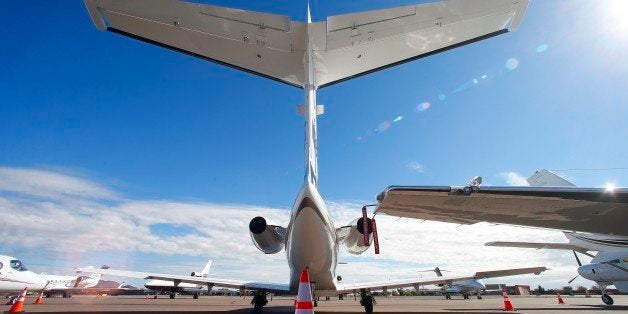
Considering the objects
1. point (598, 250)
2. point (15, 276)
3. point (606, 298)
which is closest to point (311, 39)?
point (598, 250)

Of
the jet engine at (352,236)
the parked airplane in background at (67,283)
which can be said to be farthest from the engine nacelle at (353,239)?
the parked airplane in background at (67,283)

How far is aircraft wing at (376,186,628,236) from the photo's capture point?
19.3 ft

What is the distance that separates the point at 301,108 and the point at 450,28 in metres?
3.53

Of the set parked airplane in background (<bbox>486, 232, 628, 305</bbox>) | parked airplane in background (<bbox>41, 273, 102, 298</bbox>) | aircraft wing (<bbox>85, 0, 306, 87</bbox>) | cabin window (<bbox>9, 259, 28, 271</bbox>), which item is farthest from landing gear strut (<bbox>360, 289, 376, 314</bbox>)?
parked airplane in background (<bbox>41, 273, 102, 298</bbox>)

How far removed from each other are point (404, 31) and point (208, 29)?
12.4 feet

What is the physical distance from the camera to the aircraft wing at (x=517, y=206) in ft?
19.3

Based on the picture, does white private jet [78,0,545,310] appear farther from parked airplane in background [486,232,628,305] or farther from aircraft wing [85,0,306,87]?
parked airplane in background [486,232,628,305]

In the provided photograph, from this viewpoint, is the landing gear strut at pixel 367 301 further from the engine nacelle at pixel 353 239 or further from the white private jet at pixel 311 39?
the white private jet at pixel 311 39

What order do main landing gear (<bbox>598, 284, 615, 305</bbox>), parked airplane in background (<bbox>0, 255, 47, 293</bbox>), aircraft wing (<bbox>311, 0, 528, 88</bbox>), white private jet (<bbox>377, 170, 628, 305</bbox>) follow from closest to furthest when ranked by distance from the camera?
1. white private jet (<bbox>377, 170, 628, 305</bbox>)
2. aircraft wing (<bbox>311, 0, 528, 88</bbox>)
3. main landing gear (<bbox>598, 284, 615, 305</bbox>)
4. parked airplane in background (<bbox>0, 255, 47, 293</bbox>)

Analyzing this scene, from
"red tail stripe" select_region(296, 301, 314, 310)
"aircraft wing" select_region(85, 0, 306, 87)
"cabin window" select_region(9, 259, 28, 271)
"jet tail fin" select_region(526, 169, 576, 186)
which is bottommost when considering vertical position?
"red tail stripe" select_region(296, 301, 314, 310)

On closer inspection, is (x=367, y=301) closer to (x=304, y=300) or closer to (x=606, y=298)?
(x=304, y=300)

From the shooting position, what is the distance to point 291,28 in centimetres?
693

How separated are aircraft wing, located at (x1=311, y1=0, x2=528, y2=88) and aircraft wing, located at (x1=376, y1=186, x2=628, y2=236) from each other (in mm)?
3077

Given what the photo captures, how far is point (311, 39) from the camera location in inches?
282
